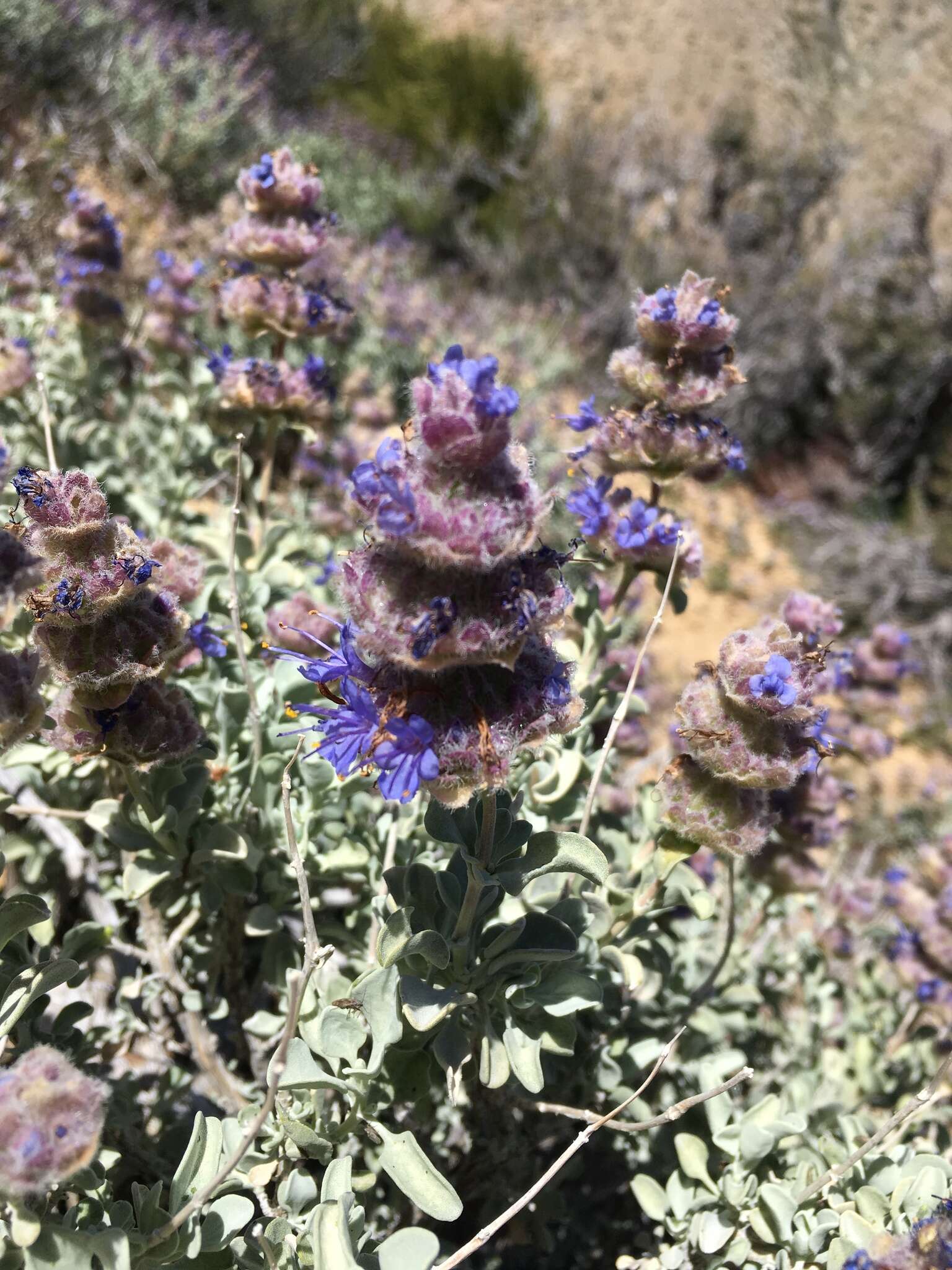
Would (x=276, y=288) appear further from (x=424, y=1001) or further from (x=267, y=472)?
(x=424, y=1001)

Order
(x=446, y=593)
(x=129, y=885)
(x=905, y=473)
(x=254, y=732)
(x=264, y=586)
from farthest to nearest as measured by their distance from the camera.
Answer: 1. (x=905, y=473)
2. (x=264, y=586)
3. (x=254, y=732)
4. (x=129, y=885)
5. (x=446, y=593)

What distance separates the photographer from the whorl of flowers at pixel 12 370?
3242mm

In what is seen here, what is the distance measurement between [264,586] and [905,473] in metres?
8.71

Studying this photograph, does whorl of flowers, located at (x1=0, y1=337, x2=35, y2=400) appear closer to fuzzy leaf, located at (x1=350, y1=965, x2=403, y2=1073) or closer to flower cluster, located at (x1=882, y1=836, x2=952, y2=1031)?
fuzzy leaf, located at (x1=350, y1=965, x2=403, y2=1073)

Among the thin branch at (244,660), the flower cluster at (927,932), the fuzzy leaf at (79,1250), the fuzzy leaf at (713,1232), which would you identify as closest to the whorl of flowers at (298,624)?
the thin branch at (244,660)

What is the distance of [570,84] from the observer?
14297 millimetres

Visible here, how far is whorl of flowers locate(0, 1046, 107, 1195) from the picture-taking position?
1.27 m

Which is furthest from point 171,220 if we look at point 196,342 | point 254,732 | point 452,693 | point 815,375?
point 452,693

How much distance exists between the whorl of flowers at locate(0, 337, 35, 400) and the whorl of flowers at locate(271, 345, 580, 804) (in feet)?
7.61

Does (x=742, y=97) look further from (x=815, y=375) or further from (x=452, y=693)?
(x=452, y=693)

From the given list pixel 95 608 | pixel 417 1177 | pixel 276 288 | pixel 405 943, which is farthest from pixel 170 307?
pixel 417 1177

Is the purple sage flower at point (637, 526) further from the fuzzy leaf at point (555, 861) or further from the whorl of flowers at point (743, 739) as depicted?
the fuzzy leaf at point (555, 861)

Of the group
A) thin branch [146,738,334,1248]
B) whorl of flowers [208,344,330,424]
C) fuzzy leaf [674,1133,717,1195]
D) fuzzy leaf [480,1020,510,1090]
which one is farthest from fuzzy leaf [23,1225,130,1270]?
whorl of flowers [208,344,330,424]

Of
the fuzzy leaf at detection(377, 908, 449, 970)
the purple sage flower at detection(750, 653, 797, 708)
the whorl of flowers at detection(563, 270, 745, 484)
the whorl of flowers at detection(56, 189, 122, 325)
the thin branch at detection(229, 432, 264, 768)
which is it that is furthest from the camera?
the whorl of flowers at detection(56, 189, 122, 325)
